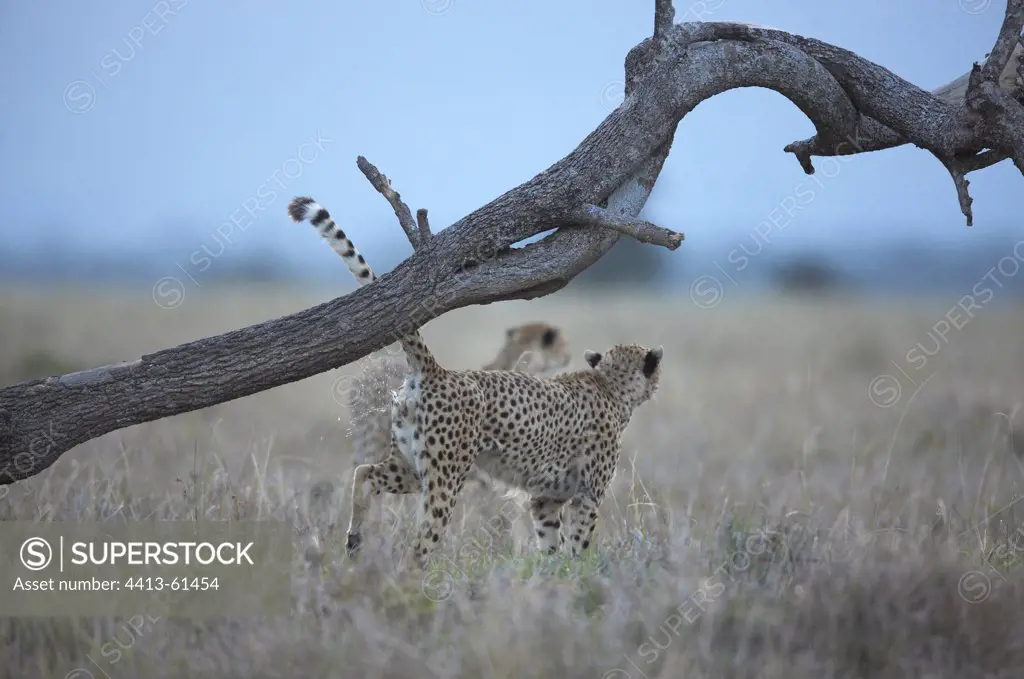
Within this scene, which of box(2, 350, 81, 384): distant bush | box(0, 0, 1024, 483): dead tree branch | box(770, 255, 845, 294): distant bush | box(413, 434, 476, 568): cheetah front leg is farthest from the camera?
box(770, 255, 845, 294): distant bush

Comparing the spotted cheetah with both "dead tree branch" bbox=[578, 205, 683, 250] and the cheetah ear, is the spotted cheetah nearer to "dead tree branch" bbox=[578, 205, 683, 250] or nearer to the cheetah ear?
the cheetah ear

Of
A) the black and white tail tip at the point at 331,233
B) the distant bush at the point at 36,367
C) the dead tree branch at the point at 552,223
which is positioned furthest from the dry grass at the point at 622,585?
the distant bush at the point at 36,367

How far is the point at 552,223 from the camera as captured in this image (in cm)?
488

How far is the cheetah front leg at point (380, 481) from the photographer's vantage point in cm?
507

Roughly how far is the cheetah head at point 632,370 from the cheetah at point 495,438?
0.04ft

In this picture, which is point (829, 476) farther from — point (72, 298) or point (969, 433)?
point (72, 298)

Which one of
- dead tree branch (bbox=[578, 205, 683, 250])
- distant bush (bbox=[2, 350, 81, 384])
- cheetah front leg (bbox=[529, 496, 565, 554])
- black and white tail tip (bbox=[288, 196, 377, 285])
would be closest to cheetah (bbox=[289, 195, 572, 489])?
cheetah front leg (bbox=[529, 496, 565, 554])

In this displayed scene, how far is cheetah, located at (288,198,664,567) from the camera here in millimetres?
4957

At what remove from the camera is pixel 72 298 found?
23.4 meters

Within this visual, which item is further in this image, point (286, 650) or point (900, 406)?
point (900, 406)

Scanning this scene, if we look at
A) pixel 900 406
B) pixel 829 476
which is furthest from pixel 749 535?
pixel 900 406

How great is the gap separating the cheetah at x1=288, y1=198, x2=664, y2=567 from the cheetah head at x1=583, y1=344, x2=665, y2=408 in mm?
11

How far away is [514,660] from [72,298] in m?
21.6

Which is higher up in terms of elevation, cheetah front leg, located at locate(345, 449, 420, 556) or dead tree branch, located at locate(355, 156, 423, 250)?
dead tree branch, located at locate(355, 156, 423, 250)
